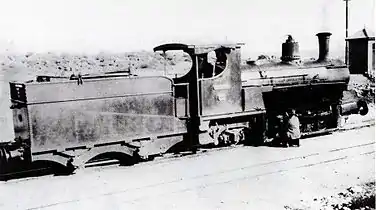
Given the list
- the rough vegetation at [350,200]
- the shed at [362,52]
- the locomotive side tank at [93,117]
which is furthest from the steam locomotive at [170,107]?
the shed at [362,52]

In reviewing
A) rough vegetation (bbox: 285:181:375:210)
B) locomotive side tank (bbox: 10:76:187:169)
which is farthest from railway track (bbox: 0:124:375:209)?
rough vegetation (bbox: 285:181:375:210)

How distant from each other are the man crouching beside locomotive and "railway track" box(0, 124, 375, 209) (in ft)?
0.85

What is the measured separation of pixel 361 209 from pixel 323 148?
11.4 ft

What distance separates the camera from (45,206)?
6.57 meters

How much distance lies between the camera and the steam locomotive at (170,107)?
7.63 meters

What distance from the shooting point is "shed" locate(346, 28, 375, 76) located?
1909 centimetres

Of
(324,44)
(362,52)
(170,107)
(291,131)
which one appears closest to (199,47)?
(170,107)

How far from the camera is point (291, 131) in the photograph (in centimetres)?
988

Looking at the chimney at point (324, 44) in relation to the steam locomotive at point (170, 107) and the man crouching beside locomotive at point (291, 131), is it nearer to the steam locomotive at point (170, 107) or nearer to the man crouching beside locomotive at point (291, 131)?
the steam locomotive at point (170, 107)

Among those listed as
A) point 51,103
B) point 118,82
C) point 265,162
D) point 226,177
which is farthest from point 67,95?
point 265,162

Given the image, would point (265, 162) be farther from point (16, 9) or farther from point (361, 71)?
point (361, 71)

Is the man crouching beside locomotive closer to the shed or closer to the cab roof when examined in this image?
the cab roof

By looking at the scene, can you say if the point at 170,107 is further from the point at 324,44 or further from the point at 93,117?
the point at 324,44

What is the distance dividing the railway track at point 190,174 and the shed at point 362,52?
10.5 metres
